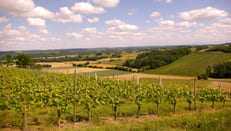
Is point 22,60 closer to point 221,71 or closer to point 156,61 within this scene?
point 156,61

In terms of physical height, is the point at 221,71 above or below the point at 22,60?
below

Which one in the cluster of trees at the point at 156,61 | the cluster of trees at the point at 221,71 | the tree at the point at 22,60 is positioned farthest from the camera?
the cluster of trees at the point at 156,61

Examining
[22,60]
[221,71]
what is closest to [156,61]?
[221,71]

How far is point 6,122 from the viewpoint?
741cm

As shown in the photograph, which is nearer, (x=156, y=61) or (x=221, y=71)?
(x=221, y=71)

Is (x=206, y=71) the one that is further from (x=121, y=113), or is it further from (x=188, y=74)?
(x=121, y=113)

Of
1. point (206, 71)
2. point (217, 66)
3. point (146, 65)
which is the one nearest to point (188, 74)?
point (206, 71)

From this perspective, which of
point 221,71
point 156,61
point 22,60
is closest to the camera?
point 221,71

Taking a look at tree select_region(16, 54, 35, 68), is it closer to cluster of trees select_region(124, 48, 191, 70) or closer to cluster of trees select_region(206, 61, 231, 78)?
cluster of trees select_region(124, 48, 191, 70)

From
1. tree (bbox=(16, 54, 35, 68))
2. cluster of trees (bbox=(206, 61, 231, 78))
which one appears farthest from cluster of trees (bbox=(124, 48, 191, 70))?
tree (bbox=(16, 54, 35, 68))

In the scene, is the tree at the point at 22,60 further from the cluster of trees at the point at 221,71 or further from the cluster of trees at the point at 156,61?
the cluster of trees at the point at 221,71

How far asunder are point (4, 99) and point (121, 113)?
5.94 meters

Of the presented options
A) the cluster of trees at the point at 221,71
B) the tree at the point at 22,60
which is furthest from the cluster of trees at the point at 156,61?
the tree at the point at 22,60

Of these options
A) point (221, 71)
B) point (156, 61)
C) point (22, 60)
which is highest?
point (22, 60)
